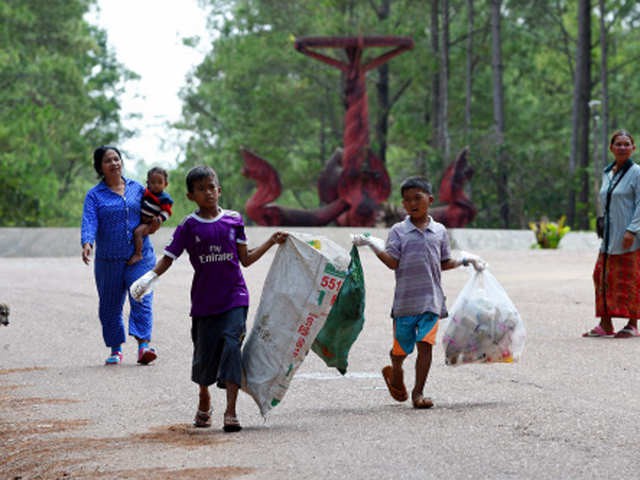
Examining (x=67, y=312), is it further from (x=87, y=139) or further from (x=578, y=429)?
(x=87, y=139)

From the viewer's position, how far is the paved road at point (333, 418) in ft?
16.8

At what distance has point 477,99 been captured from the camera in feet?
174

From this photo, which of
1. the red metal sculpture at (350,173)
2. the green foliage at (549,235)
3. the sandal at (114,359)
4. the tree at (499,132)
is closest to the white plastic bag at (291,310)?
the sandal at (114,359)

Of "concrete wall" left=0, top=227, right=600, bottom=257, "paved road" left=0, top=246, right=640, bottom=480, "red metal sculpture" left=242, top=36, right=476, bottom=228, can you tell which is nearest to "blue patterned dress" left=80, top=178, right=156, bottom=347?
"paved road" left=0, top=246, right=640, bottom=480

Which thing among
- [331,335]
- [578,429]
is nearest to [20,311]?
[331,335]

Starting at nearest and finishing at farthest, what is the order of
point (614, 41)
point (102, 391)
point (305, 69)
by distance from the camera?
1. point (102, 391)
2. point (305, 69)
3. point (614, 41)

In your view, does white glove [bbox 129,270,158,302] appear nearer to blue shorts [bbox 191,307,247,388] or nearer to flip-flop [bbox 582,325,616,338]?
blue shorts [bbox 191,307,247,388]

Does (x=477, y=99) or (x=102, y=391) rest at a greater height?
(x=477, y=99)

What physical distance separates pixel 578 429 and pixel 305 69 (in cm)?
4300

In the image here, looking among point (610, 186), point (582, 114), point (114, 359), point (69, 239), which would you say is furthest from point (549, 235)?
point (114, 359)

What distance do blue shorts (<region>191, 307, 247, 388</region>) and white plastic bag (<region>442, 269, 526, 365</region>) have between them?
154 centimetres

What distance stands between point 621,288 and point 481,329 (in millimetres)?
4130

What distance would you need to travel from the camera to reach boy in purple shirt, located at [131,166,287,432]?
20.3ft

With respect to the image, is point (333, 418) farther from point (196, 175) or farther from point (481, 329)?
point (196, 175)
